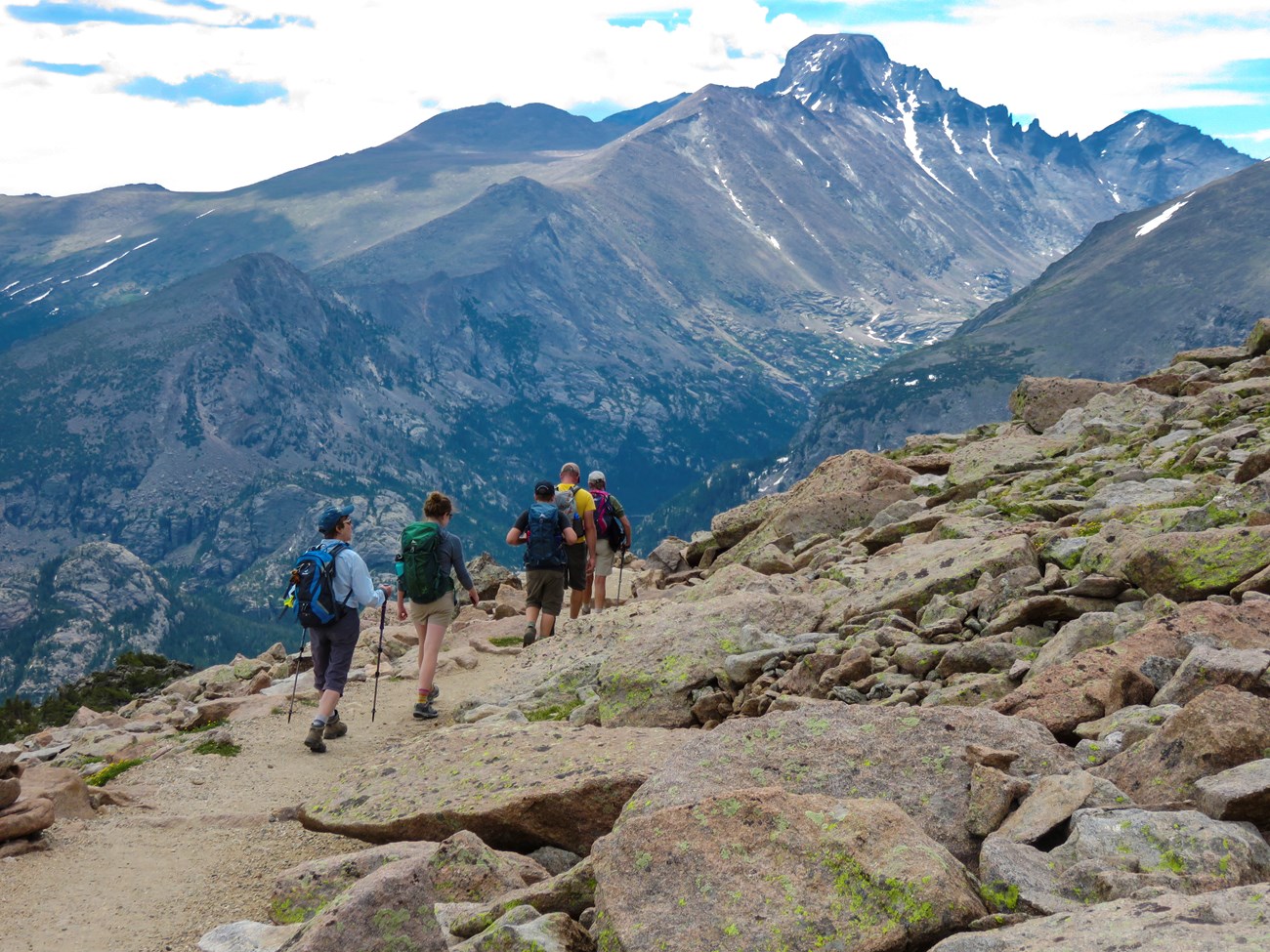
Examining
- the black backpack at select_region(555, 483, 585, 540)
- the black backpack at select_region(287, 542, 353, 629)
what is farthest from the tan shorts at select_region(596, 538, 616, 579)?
the black backpack at select_region(287, 542, 353, 629)

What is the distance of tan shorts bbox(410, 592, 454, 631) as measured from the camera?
2275cm

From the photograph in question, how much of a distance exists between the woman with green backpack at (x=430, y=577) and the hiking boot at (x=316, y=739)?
2511 millimetres

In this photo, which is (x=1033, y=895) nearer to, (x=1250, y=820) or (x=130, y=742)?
(x=1250, y=820)

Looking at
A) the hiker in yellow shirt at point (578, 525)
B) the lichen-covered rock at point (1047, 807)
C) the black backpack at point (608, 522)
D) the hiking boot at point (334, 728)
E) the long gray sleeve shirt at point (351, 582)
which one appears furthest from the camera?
the black backpack at point (608, 522)

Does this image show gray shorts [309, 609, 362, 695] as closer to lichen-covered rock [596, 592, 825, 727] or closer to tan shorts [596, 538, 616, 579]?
lichen-covered rock [596, 592, 825, 727]

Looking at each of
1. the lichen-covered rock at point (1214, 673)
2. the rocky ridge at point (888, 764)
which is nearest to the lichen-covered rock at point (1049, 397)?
the rocky ridge at point (888, 764)

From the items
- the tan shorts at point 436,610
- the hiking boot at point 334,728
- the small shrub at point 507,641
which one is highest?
the tan shorts at point 436,610

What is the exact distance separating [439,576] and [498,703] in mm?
3125

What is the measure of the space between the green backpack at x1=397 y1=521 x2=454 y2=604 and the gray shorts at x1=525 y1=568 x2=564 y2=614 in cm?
420

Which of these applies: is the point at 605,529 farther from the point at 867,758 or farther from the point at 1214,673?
the point at 1214,673

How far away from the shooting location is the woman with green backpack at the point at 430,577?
22.3m

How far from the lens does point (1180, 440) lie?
25.1m

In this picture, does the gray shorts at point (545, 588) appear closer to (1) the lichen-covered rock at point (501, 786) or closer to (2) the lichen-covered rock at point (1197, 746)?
(1) the lichen-covered rock at point (501, 786)

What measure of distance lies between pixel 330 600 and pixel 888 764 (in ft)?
39.2
